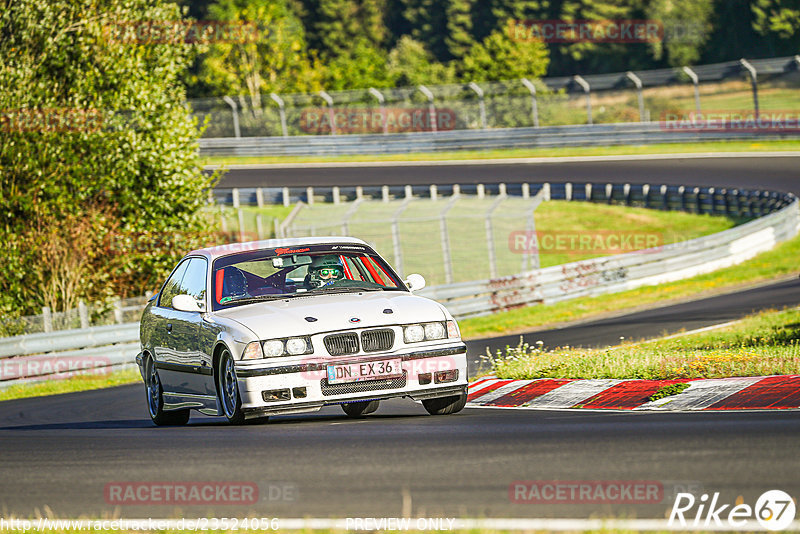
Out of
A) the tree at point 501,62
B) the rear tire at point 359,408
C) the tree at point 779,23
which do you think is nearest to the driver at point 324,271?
the rear tire at point 359,408

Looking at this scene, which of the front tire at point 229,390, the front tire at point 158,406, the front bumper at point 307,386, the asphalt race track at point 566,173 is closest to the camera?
the front bumper at point 307,386

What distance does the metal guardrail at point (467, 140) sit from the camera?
4538 cm

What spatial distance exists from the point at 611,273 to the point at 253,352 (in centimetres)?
1892

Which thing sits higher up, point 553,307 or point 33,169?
point 33,169

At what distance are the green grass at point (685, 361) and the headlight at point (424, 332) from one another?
1.95 meters

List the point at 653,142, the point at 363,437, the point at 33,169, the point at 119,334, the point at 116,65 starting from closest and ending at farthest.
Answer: the point at 363,437 < the point at 119,334 < the point at 33,169 < the point at 116,65 < the point at 653,142

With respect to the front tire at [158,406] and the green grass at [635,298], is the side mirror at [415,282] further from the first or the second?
the green grass at [635,298]

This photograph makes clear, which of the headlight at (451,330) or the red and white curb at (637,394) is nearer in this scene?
the red and white curb at (637,394)

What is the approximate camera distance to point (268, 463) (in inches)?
259

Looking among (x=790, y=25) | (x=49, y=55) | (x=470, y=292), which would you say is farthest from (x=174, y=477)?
(x=790, y=25)

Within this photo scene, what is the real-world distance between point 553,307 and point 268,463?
62.9 ft

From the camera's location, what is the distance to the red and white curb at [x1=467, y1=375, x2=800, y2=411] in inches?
337

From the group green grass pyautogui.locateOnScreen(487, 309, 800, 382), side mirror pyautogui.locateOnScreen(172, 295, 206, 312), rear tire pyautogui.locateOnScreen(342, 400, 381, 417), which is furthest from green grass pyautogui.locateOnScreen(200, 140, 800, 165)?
side mirror pyautogui.locateOnScreen(172, 295, 206, 312)

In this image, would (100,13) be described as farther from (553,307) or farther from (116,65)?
(553,307)
